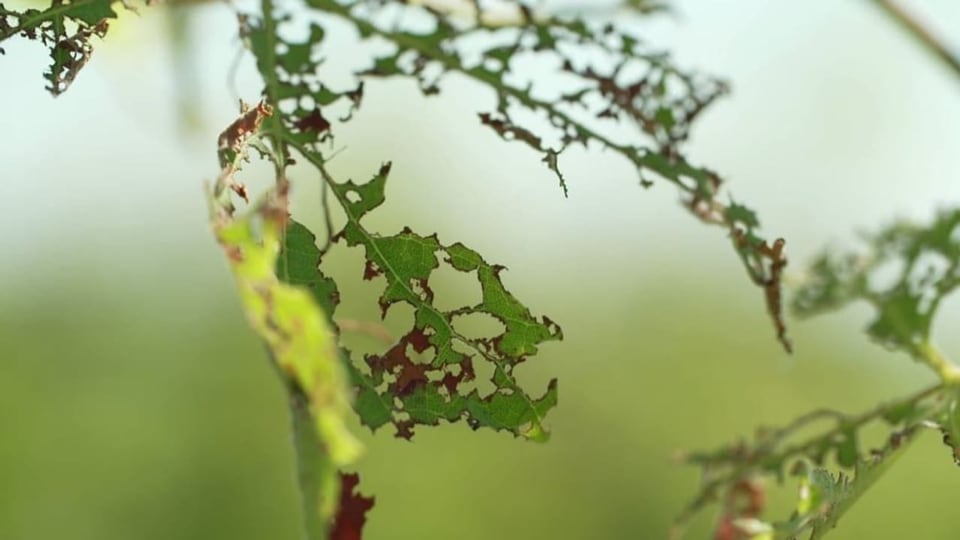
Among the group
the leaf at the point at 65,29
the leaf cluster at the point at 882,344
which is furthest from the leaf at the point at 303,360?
the leaf at the point at 65,29

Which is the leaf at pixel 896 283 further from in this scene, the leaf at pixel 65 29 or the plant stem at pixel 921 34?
the leaf at pixel 65 29

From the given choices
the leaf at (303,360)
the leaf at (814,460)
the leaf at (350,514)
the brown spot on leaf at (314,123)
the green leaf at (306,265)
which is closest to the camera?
the leaf at (303,360)

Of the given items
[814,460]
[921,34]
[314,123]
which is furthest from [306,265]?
[921,34]

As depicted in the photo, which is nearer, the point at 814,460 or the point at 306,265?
the point at 814,460

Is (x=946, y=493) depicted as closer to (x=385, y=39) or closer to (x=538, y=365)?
(x=538, y=365)

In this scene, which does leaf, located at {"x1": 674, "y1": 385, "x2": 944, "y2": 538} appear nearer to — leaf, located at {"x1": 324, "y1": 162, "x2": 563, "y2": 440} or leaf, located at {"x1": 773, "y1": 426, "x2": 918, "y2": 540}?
leaf, located at {"x1": 773, "y1": 426, "x2": 918, "y2": 540}

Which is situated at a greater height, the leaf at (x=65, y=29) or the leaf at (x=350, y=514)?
the leaf at (x=65, y=29)

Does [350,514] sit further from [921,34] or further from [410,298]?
[921,34]

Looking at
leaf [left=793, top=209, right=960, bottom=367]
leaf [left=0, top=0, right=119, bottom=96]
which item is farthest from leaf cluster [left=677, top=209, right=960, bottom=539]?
leaf [left=0, top=0, right=119, bottom=96]
